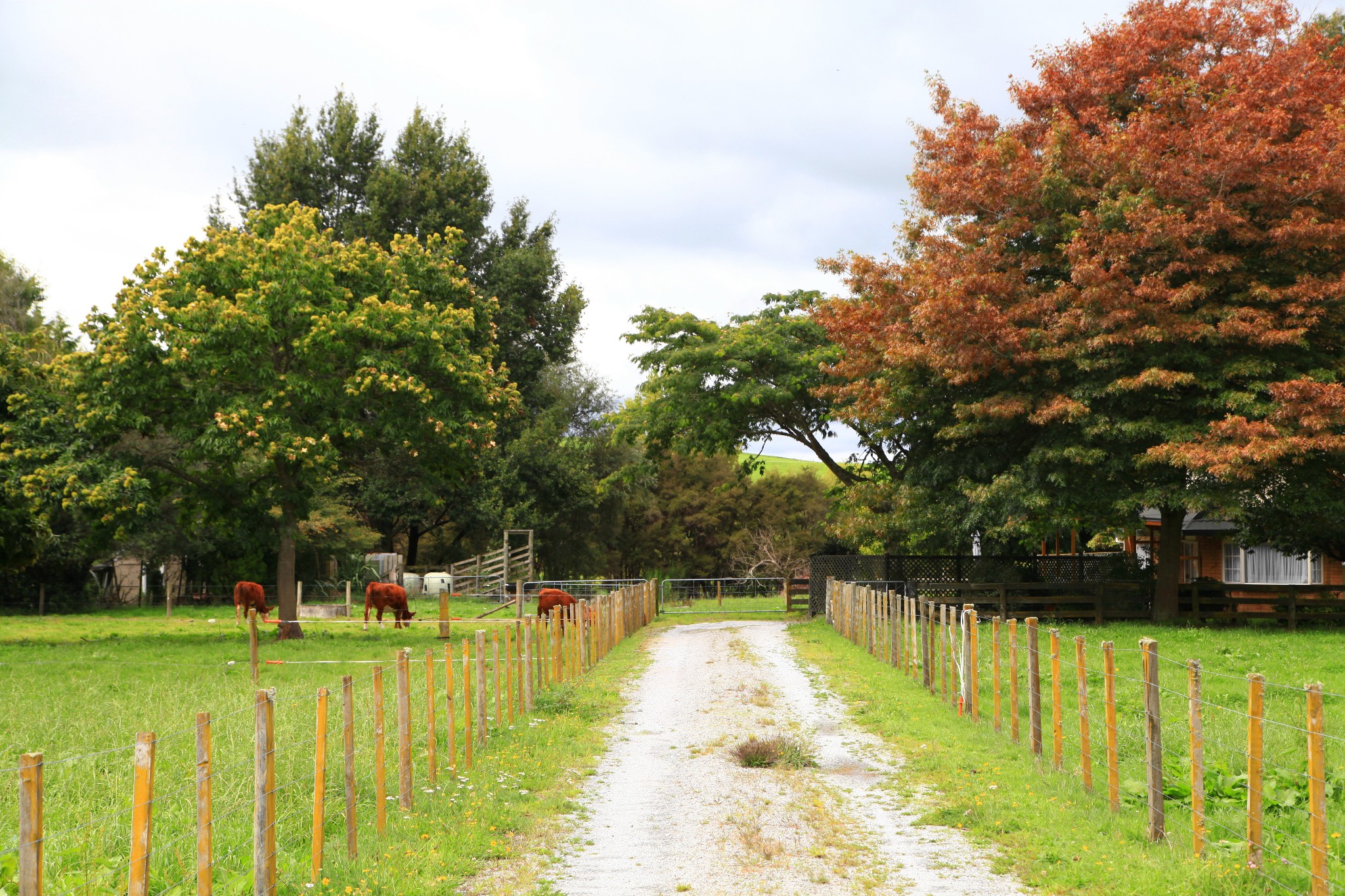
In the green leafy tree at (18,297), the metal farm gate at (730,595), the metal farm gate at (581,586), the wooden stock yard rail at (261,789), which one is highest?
the green leafy tree at (18,297)

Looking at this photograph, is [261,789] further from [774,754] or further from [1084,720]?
[1084,720]

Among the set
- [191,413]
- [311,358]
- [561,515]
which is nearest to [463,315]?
[311,358]

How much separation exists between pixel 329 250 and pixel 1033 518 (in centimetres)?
1808

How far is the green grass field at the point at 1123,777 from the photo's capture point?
7.18 metres

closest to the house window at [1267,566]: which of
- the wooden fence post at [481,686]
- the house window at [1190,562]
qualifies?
the house window at [1190,562]

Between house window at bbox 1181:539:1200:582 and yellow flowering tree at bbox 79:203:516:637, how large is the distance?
2238 centimetres

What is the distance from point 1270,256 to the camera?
875 inches

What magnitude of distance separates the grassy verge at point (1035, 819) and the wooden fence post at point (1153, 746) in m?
0.15

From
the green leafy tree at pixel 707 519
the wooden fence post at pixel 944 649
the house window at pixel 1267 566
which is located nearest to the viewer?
the wooden fence post at pixel 944 649

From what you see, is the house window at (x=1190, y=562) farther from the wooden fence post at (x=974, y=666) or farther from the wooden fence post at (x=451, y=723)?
the wooden fence post at (x=451, y=723)

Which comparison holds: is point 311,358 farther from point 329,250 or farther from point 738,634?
point 738,634

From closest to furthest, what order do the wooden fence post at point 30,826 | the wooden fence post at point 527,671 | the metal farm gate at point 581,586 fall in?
the wooden fence post at point 30,826 → the wooden fence post at point 527,671 → the metal farm gate at point 581,586

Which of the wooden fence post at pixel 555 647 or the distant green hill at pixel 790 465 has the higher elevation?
the distant green hill at pixel 790 465

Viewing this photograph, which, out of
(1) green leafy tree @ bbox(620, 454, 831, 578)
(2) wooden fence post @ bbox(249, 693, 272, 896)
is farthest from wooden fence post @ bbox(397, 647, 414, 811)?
(1) green leafy tree @ bbox(620, 454, 831, 578)
